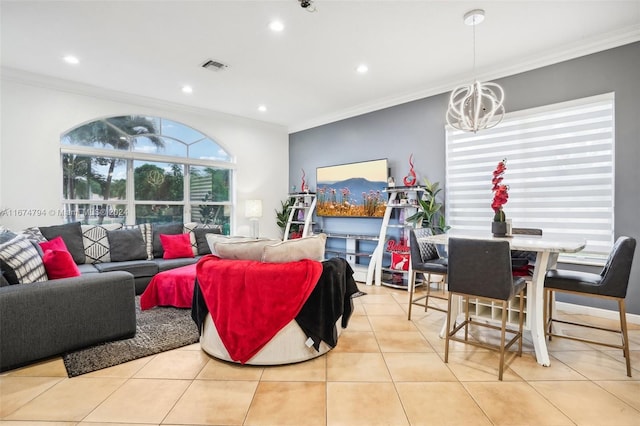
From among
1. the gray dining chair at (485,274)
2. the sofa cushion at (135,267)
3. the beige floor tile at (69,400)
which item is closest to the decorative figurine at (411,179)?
the gray dining chair at (485,274)

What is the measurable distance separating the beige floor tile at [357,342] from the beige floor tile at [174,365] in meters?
1.03

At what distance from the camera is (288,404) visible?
1903mm

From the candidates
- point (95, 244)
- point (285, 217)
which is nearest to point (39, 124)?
point (95, 244)

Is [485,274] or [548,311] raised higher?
[485,274]

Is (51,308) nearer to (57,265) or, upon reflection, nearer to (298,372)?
(57,265)

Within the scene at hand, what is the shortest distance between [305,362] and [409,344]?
3.03 ft

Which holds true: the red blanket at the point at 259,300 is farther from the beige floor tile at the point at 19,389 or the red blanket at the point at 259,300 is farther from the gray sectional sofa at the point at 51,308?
the beige floor tile at the point at 19,389

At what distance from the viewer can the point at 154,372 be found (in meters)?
2.28

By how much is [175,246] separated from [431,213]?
358cm

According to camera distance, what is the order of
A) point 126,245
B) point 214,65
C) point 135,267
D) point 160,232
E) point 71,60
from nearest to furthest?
point 71,60 → point 214,65 → point 135,267 → point 126,245 → point 160,232

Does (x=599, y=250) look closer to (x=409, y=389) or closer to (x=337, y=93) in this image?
(x=409, y=389)

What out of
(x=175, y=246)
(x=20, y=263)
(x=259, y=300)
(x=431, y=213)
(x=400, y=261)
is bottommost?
(x=400, y=261)

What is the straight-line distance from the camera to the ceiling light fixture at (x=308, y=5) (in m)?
2.72

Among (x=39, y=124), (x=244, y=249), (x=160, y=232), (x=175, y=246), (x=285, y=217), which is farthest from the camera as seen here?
(x=285, y=217)
